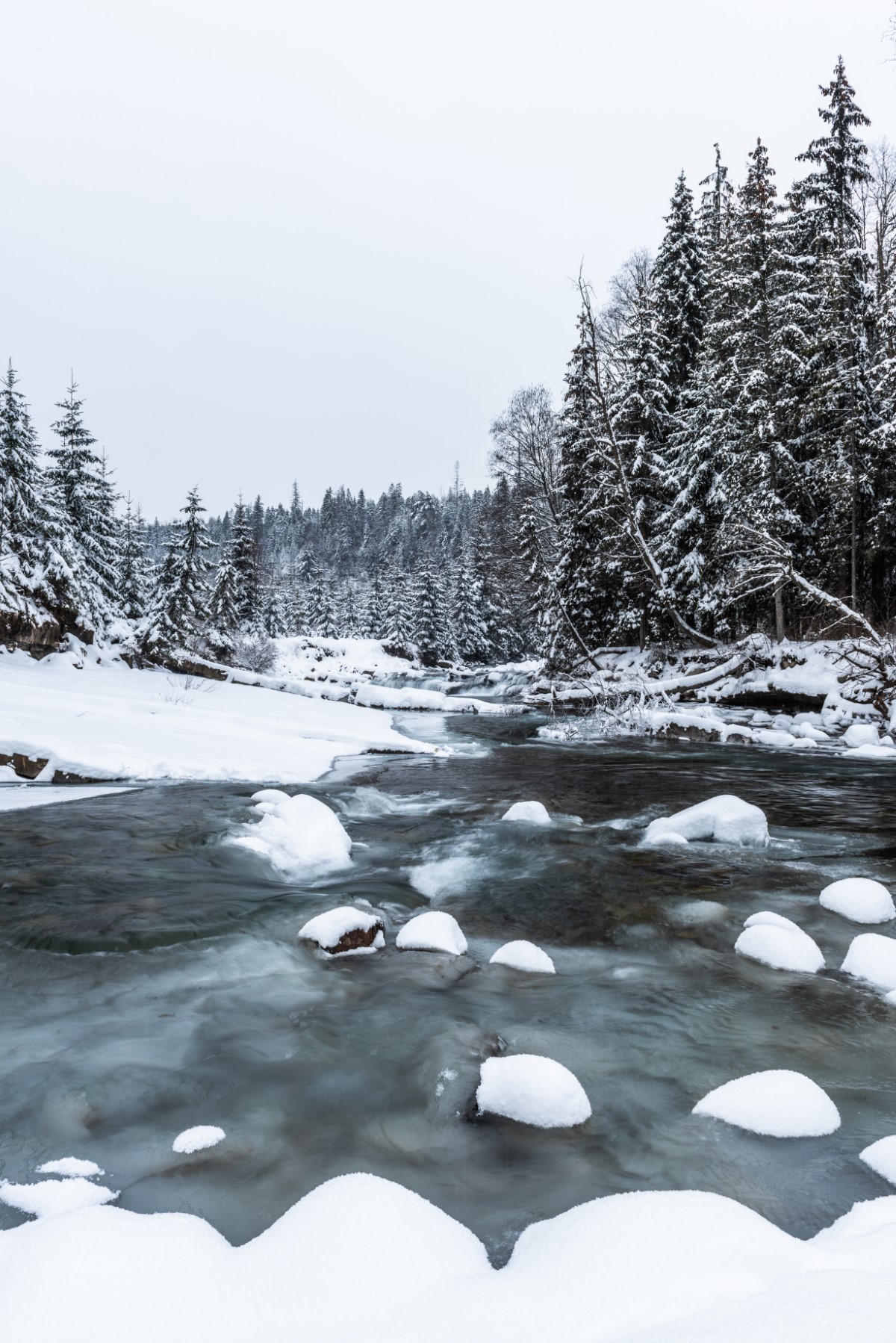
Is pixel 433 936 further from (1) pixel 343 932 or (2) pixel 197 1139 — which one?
(2) pixel 197 1139

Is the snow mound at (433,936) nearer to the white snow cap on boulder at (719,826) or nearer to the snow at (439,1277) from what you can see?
the snow at (439,1277)

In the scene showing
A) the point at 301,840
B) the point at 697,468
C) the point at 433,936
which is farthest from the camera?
the point at 697,468

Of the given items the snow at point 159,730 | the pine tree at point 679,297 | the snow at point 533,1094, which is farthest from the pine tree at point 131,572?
the snow at point 533,1094

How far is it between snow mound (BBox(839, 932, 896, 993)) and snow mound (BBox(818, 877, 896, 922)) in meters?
0.71

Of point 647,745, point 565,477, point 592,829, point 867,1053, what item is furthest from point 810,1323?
point 565,477

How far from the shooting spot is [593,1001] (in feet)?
10.7

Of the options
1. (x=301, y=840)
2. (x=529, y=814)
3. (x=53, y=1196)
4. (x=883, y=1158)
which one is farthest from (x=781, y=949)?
(x=301, y=840)

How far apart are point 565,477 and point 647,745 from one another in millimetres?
12719

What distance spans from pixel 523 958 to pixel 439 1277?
2.02 m

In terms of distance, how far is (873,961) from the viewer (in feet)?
11.1

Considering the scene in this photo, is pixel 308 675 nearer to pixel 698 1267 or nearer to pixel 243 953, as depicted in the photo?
pixel 243 953

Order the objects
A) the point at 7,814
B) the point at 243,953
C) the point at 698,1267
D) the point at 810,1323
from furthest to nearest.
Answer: the point at 7,814 → the point at 243,953 → the point at 698,1267 → the point at 810,1323

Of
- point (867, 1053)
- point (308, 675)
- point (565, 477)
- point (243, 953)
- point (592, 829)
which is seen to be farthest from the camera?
point (308, 675)

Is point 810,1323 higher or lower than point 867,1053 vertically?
→ higher
